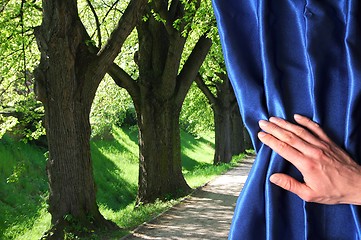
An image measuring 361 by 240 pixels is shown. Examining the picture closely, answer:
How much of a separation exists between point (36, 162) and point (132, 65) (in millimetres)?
7844

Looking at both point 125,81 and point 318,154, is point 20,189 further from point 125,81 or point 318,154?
point 318,154

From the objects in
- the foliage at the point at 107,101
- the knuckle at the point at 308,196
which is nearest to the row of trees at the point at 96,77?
the foliage at the point at 107,101

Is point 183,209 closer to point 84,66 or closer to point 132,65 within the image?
point 84,66

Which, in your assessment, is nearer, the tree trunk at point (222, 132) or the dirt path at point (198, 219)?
the dirt path at point (198, 219)

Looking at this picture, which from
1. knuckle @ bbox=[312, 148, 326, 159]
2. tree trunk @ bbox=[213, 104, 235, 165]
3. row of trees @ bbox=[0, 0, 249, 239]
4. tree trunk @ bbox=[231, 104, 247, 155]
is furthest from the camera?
tree trunk @ bbox=[231, 104, 247, 155]

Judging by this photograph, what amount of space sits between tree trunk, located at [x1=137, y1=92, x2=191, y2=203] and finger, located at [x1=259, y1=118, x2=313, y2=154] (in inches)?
511

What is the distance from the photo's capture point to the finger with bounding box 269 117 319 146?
1.56m

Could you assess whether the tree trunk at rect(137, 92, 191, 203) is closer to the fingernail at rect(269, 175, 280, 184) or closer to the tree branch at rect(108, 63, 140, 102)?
the tree branch at rect(108, 63, 140, 102)

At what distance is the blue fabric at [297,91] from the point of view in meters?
1.63

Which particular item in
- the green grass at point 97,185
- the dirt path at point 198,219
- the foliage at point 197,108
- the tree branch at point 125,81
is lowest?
the dirt path at point 198,219

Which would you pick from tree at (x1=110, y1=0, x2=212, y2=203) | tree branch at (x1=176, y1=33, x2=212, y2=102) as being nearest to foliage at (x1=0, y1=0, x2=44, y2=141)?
tree at (x1=110, y1=0, x2=212, y2=203)

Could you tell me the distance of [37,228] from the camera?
52.0 ft

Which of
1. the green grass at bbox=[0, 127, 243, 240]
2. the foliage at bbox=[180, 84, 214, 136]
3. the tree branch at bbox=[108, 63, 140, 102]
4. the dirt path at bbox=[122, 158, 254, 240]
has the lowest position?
the dirt path at bbox=[122, 158, 254, 240]

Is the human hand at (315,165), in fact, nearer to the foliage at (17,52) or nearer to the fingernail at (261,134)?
the fingernail at (261,134)
